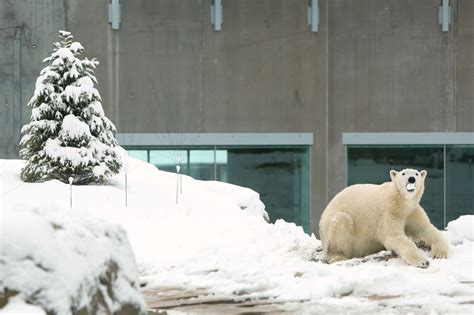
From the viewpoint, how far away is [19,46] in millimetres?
17375

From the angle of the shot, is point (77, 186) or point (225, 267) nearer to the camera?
point (225, 267)

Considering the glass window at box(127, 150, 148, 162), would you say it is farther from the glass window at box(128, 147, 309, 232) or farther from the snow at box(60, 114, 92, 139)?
the snow at box(60, 114, 92, 139)

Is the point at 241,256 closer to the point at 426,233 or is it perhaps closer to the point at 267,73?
the point at 426,233

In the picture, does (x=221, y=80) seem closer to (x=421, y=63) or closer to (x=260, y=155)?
(x=260, y=155)

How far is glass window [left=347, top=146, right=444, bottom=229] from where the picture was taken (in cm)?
1767

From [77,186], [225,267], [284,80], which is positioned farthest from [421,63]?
[225,267]

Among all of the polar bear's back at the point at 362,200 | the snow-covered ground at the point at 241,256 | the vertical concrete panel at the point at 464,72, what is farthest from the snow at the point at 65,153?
the vertical concrete panel at the point at 464,72

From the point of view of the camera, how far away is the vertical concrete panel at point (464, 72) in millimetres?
17781

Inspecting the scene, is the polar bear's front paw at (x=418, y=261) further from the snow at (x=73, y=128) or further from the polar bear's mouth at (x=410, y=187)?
the snow at (x=73, y=128)

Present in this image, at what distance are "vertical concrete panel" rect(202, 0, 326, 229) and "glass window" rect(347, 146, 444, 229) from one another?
0.86 m

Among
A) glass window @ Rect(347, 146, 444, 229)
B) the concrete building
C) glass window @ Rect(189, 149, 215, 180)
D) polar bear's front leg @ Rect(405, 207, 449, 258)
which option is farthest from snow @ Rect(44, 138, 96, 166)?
glass window @ Rect(347, 146, 444, 229)

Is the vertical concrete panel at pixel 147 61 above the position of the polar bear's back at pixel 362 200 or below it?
above

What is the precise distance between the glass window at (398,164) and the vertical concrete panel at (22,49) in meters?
7.95

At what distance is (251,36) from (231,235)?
1002 centimetres
